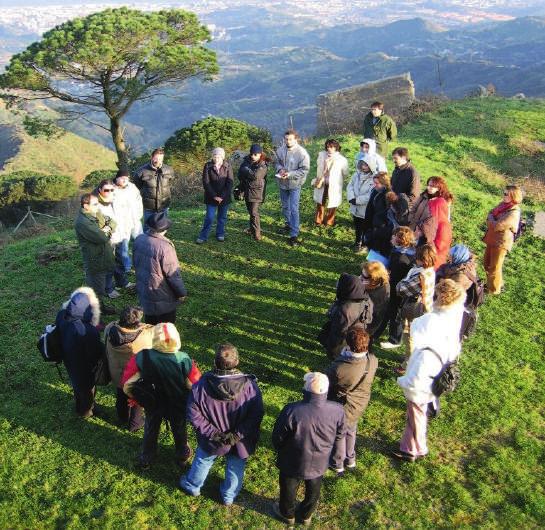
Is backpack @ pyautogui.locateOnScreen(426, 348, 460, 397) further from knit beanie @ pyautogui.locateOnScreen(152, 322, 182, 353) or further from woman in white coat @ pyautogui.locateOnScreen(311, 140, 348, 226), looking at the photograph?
woman in white coat @ pyautogui.locateOnScreen(311, 140, 348, 226)

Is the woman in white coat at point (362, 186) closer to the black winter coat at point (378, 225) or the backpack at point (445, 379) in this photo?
the black winter coat at point (378, 225)

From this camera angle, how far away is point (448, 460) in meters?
5.23

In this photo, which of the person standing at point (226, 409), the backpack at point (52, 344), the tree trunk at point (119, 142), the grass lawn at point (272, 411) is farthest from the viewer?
the tree trunk at point (119, 142)

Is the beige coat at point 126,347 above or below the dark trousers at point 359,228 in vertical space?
above

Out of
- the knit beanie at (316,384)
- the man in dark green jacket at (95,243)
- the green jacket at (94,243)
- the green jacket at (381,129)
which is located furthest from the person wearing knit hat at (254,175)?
the knit beanie at (316,384)

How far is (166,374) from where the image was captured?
4.46 meters

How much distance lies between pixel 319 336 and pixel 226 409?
70.3 inches

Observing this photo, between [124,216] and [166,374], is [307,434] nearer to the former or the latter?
[166,374]

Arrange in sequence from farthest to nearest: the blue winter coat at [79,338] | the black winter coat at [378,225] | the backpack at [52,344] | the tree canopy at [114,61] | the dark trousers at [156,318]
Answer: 1. the tree canopy at [114,61]
2. the black winter coat at [378,225]
3. the dark trousers at [156,318]
4. the backpack at [52,344]
5. the blue winter coat at [79,338]

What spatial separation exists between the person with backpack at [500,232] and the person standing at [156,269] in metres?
4.87

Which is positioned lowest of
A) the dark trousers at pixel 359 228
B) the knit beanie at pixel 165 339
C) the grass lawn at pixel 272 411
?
the grass lawn at pixel 272 411

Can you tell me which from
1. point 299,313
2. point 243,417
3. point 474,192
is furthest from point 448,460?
point 474,192

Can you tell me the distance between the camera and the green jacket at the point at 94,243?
22.2 feet

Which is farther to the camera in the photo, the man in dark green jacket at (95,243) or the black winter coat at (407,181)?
the black winter coat at (407,181)
